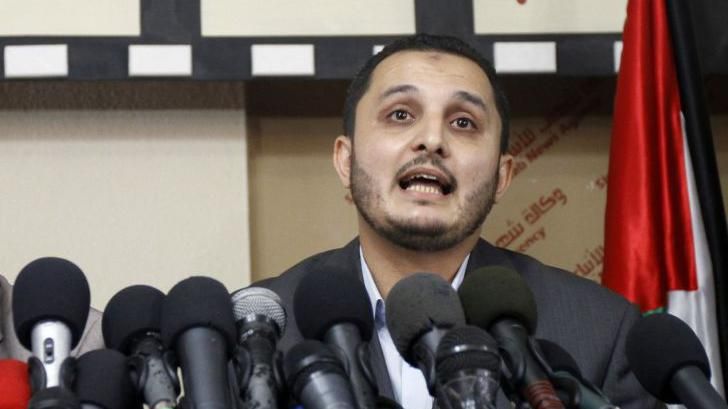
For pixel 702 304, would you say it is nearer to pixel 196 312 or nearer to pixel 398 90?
pixel 398 90

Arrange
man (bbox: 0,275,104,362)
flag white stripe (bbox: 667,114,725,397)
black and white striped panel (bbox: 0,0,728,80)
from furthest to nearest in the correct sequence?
black and white striped panel (bbox: 0,0,728,80), flag white stripe (bbox: 667,114,725,397), man (bbox: 0,275,104,362)

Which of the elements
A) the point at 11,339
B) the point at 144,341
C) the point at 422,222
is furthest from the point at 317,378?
the point at 11,339

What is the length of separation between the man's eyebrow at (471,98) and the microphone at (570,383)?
2.65 ft

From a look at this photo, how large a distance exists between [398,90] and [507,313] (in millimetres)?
842

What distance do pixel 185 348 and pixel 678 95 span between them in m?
1.84

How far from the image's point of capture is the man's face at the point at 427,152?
215 cm

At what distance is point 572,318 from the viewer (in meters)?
2.35

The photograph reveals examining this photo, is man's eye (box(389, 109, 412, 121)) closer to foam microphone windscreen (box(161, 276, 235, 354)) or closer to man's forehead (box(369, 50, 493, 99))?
man's forehead (box(369, 50, 493, 99))

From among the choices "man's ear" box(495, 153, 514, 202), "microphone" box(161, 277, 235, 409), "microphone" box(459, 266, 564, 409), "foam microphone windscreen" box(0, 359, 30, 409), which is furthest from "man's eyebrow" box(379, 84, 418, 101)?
"foam microphone windscreen" box(0, 359, 30, 409)

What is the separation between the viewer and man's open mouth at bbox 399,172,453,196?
2146mm

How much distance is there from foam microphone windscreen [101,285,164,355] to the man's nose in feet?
2.39

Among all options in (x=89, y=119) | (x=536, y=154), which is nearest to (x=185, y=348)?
(x=89, y=119)

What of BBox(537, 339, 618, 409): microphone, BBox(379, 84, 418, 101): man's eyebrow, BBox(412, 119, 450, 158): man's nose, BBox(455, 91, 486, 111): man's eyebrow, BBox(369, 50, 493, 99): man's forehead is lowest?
BBox(537, 339, 618, 409): microphone

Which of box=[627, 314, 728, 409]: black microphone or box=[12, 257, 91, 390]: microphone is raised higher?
box=[12, 257, 91, 390]: microphone
